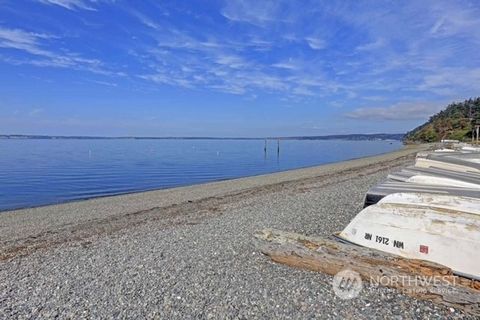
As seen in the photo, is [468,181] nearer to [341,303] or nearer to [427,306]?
[427,306]

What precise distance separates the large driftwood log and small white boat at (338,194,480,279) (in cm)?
37

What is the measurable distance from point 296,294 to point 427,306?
1.57 meters

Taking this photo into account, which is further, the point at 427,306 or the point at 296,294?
the point at 296,294

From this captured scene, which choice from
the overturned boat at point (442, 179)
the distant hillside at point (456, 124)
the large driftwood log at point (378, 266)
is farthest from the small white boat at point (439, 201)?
the distant hillside at point (456, 124)

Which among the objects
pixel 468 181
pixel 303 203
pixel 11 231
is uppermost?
pixel 468 181

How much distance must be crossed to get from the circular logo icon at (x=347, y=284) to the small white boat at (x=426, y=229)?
2.60ft

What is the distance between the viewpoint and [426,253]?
459 cm

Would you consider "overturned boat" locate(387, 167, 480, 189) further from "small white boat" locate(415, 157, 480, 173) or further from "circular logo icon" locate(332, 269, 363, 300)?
"circular logo icon" locate(332, 269, 363, 300)

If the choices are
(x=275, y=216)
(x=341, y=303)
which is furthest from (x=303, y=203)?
(x=341, y=303)

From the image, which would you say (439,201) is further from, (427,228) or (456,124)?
(456,124)

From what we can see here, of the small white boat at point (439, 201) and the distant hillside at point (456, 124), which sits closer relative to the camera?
the small white boat at point (439, 201)

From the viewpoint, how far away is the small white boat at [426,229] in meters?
4.33

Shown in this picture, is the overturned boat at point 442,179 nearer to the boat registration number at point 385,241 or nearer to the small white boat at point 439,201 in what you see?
the small white boat at point 439,201

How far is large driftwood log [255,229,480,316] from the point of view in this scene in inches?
151
